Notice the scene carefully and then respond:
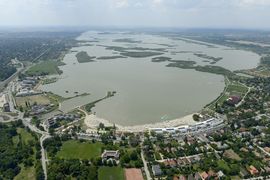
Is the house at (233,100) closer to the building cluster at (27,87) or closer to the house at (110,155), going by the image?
the house at (110,155)

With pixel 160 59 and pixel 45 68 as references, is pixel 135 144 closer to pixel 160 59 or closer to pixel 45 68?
pixel 45 68

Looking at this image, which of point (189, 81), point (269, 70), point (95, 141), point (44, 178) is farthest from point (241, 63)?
point (44, 178)

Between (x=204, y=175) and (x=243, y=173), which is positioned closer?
(x=204, y=175)

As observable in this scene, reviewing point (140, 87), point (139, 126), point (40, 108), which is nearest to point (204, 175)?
point (139, 126)

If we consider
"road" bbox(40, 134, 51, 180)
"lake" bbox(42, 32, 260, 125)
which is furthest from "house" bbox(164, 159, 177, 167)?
"road" bbox(40, 134, 51, 180)

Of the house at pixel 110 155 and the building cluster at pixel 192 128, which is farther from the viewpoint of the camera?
the building cluster at pixel 192 128

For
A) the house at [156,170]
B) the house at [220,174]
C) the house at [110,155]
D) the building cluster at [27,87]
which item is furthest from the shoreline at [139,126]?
the building cluster at [27,87]

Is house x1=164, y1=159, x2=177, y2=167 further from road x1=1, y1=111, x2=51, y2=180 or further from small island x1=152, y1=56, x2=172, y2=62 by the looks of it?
small island x1=152, y1=56, x2=172, y2=62
